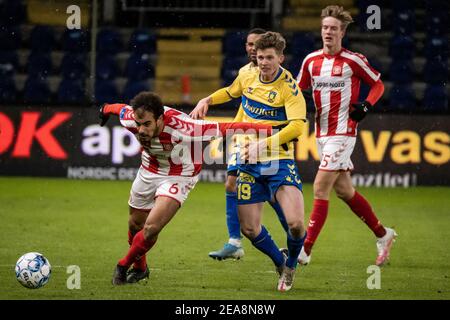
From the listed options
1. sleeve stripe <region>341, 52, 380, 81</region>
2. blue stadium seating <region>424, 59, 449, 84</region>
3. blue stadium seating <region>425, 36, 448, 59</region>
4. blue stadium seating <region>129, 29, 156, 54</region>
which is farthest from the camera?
blue stadium seating <region>129, 29, 156, 54</region>

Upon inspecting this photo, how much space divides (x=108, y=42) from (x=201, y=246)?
701 cm

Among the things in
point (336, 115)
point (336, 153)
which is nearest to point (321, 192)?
point (336, 153)

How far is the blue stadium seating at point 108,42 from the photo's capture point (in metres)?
15.5

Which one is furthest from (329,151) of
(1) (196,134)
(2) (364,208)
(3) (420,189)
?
(3) (420,189)

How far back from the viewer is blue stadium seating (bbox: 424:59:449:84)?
598 inches

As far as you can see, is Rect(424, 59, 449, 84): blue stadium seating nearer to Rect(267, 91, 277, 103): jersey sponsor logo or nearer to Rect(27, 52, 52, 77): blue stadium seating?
Rect(27, 52, 52, 77): blue stadium seating

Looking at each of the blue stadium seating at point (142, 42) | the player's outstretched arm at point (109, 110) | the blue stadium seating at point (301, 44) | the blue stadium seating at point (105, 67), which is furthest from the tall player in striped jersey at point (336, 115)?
the blue stadium seating at point (142, 42)

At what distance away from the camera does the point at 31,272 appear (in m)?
6.79

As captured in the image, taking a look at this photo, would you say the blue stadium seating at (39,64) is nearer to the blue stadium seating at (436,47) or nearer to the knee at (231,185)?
the blue stadium seating at (436,47)

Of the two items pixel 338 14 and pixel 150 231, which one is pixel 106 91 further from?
pixel 150 231

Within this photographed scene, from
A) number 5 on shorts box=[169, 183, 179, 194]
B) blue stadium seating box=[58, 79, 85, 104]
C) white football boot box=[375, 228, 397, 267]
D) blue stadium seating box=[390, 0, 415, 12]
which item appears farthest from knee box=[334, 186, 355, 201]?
blue stadium seating box=[390, 0, 415, 12]

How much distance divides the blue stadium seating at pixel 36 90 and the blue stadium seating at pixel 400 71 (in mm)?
4890

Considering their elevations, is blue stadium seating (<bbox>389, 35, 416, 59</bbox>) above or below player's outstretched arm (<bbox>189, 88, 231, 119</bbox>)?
below

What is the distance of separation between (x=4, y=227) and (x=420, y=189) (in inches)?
234
